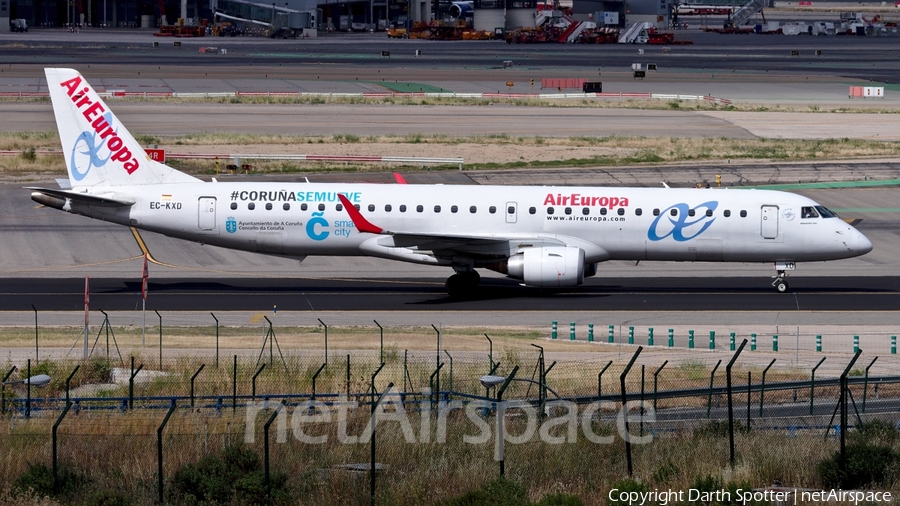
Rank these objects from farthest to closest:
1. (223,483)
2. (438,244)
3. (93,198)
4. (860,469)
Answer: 1. (93,198)
2. (438,244)
3. (860,469)
4. (223,483)

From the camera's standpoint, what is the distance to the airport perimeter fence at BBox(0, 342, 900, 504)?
72.8 ft

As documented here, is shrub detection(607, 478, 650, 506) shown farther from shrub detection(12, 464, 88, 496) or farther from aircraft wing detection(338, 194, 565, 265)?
aircraft wing detection(338, 194, 565, 265)

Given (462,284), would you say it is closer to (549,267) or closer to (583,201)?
(549,267)

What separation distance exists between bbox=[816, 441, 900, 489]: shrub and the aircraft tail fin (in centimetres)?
3062

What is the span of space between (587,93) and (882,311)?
7311cm

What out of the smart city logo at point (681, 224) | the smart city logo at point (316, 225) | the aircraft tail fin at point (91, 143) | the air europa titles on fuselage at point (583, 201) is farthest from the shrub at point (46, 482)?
the smart city logo at point (681, 224)

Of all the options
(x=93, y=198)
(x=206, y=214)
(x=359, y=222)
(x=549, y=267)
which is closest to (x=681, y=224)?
(x=549, y=267)

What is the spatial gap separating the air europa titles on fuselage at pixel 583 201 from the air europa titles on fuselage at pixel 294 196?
7149 millimetres

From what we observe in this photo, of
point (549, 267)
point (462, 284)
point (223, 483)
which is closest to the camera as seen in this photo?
point (223, 483)

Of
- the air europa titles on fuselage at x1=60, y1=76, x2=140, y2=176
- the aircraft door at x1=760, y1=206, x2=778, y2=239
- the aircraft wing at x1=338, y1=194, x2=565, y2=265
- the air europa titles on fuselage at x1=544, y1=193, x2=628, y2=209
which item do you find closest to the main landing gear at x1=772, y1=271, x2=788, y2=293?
the aircraft door at x1=760, y1=206, x2=778, y2=239

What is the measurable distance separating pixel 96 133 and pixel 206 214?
17.7 feet

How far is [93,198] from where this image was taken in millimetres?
43969

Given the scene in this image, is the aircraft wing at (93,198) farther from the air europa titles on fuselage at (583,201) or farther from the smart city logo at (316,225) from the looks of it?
the air europa titles on fuselage at (583,201)

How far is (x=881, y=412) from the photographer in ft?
93.5
